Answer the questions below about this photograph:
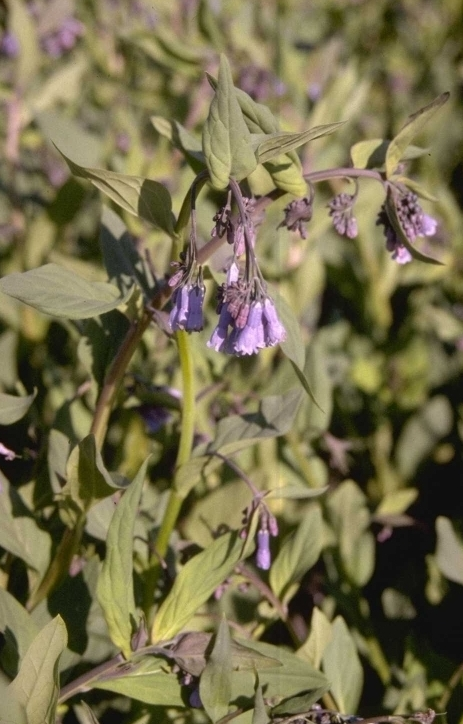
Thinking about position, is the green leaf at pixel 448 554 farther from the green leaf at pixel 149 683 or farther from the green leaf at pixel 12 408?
the green leaf at pixel 12 408

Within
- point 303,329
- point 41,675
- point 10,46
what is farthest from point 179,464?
point 10,46

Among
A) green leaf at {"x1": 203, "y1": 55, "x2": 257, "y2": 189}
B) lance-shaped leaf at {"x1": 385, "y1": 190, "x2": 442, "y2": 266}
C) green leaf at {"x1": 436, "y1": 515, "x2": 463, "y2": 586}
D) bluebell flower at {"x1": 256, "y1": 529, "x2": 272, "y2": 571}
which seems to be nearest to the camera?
green leaf at {"x1": 203, "y1": 55, "x2": 257, "y2": 189}

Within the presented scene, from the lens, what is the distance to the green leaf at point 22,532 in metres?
1.40

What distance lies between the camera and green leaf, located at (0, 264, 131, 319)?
1.14 meters

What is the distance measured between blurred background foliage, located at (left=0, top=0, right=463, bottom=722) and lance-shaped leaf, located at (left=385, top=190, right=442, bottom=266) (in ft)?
1.21

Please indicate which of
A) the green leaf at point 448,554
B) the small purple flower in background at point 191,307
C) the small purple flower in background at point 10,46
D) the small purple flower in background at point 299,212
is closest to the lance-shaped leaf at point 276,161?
the small purple flower in background at point 299,212

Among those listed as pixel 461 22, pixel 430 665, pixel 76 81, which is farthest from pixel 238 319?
pixel 461 22

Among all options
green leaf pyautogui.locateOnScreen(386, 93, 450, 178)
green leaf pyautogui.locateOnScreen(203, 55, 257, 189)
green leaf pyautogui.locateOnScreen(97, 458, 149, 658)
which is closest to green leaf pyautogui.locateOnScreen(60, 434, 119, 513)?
green leaf pyautogui.locateOnScreen(97, 458, 149, 658)

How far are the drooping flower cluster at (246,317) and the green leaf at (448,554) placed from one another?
30.3 inches

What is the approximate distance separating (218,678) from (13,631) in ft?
1.08

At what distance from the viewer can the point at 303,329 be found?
2604 mm

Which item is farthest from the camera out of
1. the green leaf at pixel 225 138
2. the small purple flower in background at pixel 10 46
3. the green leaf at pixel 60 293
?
the small purple flower in background at pixel 10 46

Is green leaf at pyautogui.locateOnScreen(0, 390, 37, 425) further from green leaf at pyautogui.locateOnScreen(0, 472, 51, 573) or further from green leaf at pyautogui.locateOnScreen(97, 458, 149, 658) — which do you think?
green leaf at pyautogui.locateOnScreen(97, 458, 149, 658)

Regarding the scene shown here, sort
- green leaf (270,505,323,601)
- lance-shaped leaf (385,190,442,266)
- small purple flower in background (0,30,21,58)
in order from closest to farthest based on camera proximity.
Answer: lance-shaped leaf (385,190,442,266) → green leaf (270,505,323,601) → small purple flower in background (0,30,21,58)
